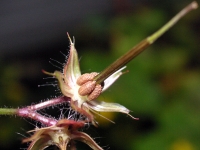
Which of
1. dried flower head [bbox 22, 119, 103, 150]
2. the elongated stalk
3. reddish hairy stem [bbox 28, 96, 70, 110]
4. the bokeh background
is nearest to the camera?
the elongated stalk

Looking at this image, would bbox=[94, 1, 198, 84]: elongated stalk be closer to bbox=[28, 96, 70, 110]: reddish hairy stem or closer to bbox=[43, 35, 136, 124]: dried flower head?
bbox=[43, 35, 136, 124]: dried flower head

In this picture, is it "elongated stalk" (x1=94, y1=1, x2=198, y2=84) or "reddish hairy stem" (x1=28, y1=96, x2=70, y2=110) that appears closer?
"elongated stalk" (x1=94, y1=1, x2=198, y2=84)

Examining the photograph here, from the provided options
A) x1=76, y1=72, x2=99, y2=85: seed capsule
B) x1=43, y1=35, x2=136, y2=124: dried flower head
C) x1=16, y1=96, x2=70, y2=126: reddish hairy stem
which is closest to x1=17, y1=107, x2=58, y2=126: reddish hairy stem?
x1=16, y1=96, x2=70, y2=126: reddish hairy stem

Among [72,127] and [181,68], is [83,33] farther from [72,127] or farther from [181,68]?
[72,127]

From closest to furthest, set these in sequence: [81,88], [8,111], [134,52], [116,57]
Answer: [134,52] → [8,111] → [81,88] → [116,57]

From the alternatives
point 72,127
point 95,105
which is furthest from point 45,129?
point 95,105

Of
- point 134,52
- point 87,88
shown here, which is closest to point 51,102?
point 87,88

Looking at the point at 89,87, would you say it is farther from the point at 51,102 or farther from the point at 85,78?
the point at 51,102

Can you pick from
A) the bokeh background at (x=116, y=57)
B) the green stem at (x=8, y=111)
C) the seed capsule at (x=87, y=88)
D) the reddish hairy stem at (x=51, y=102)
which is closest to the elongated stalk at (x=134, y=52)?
the seed capsule at (x=87, y=88)

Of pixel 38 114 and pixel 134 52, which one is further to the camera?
pixel 38 114
